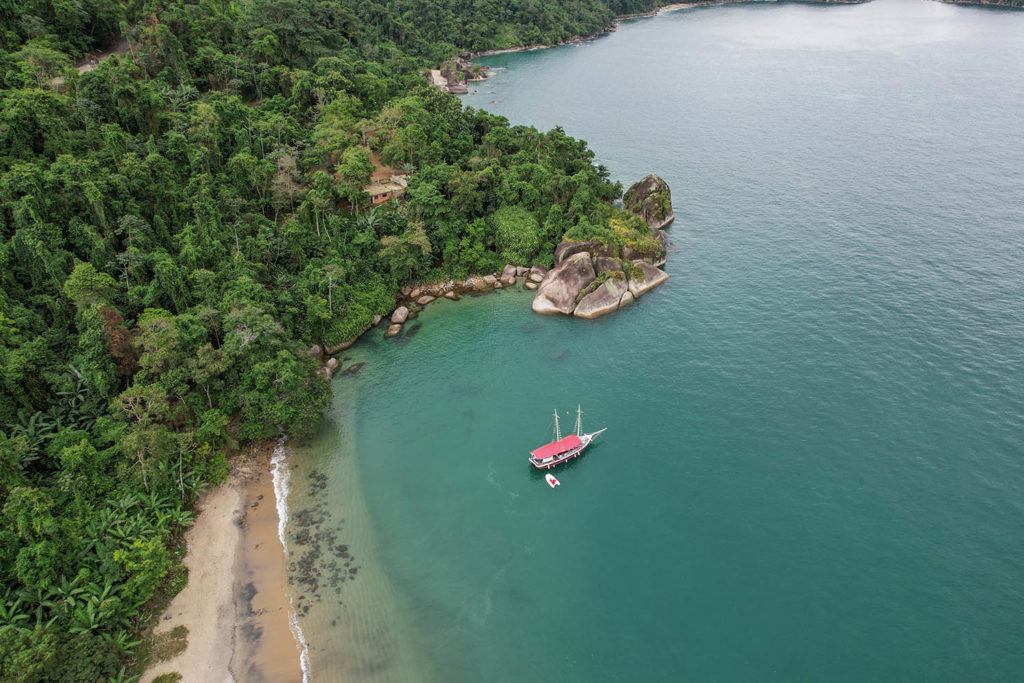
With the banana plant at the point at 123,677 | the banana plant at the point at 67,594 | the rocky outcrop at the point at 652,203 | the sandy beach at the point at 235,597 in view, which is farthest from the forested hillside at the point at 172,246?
the rocky outcrop at the point at 652,203

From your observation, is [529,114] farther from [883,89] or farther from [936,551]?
[936,551]

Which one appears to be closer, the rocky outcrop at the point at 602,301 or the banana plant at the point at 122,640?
the banana plant at the point at 122,640

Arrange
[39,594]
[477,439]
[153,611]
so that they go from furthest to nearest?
[477,439] < [153,611] < [39,594]

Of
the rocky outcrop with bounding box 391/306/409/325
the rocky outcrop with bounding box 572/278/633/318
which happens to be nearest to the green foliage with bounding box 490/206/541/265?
the rocky outcrop with bounding box 572/278/633/318

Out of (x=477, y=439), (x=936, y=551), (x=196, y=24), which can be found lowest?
(x=936, y=551)

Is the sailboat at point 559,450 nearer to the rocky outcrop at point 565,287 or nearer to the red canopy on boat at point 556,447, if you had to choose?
the red canopy on boat at point 556,447

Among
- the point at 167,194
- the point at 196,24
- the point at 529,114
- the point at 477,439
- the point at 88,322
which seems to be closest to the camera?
the point at 88,322

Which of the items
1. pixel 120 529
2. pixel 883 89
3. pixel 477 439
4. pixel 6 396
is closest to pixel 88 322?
pixel 6 396

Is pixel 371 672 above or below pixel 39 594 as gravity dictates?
below
